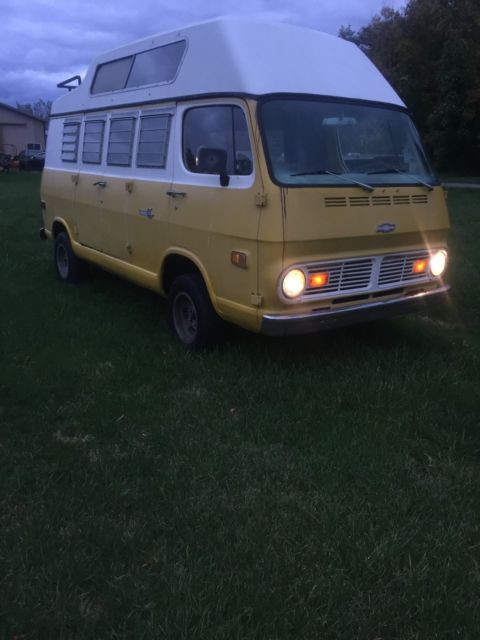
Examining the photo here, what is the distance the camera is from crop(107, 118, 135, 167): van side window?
637 centimetres

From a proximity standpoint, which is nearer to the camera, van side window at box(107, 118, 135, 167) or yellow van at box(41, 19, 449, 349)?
yellow van at box(41, 19, 449, 349)

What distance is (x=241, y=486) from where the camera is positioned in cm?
365

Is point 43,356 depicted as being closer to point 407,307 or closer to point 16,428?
point 16,428

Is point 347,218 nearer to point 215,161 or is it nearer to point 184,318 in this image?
point 215,161

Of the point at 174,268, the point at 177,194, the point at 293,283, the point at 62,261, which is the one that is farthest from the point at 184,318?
the point at 62,261

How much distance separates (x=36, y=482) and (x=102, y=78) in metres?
5.08

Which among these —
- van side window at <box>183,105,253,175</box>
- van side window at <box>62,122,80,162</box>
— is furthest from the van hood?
van side window at <box>62,122,80,162</box>

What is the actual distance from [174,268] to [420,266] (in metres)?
2.26

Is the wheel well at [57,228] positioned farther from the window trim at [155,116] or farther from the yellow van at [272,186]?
the window trim at [155,116]

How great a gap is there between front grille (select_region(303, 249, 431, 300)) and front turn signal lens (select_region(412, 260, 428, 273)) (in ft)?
0.09

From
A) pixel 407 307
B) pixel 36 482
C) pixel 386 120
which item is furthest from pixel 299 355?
pixel 36 482

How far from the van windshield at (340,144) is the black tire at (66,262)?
4050 millimetres

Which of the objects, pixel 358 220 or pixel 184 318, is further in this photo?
pixel 184 318

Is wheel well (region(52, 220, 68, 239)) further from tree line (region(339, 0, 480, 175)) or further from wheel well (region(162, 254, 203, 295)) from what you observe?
tree line (region(339, 0, 480, 175))
